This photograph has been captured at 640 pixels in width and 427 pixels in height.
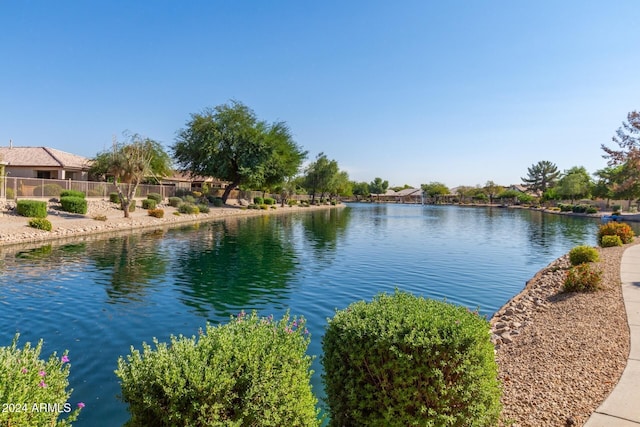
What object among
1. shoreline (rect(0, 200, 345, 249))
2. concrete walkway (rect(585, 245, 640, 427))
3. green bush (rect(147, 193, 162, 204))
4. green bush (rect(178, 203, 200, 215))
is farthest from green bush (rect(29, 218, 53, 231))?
concrete walkway (rect(585, 245, 640, 427))

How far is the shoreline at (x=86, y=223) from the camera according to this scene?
865 inches

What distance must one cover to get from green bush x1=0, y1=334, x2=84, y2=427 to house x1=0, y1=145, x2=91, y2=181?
49554 millimetres

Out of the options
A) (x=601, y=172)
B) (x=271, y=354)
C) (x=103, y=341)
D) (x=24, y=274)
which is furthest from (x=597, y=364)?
(x=601, y=172)

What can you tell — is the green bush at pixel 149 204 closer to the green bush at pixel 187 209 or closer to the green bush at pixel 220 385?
the green bush at pixel 187 209

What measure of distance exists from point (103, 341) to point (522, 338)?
317 inches

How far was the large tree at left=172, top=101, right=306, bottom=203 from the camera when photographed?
5334 cm

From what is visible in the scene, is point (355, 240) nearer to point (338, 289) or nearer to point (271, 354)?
point (338, 289)

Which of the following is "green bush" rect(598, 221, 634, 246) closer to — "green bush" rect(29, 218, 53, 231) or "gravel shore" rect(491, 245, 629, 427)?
"gravel shore" rect(491, 245, 629, 427)

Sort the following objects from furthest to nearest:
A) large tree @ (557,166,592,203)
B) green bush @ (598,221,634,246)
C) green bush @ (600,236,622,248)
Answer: large tree @ (557,166,592,203), green bush @ (598,221,634,246), green bush @ (600,236,622,248)

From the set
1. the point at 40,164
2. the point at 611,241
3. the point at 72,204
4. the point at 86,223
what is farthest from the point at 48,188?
the point at 611,241

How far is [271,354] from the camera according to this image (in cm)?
331

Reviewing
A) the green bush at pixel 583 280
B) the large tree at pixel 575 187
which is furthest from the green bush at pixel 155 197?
the large tree at pixel 575 187

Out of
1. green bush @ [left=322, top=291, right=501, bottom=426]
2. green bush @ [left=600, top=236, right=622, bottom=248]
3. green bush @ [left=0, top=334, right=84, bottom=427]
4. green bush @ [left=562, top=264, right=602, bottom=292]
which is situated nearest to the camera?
green bush @ [left=0, top=334, right=84, bottom=427]

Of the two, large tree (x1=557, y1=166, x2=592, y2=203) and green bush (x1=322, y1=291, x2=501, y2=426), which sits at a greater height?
large tree (x1=557, y1=166, x2=592, y2=203)
